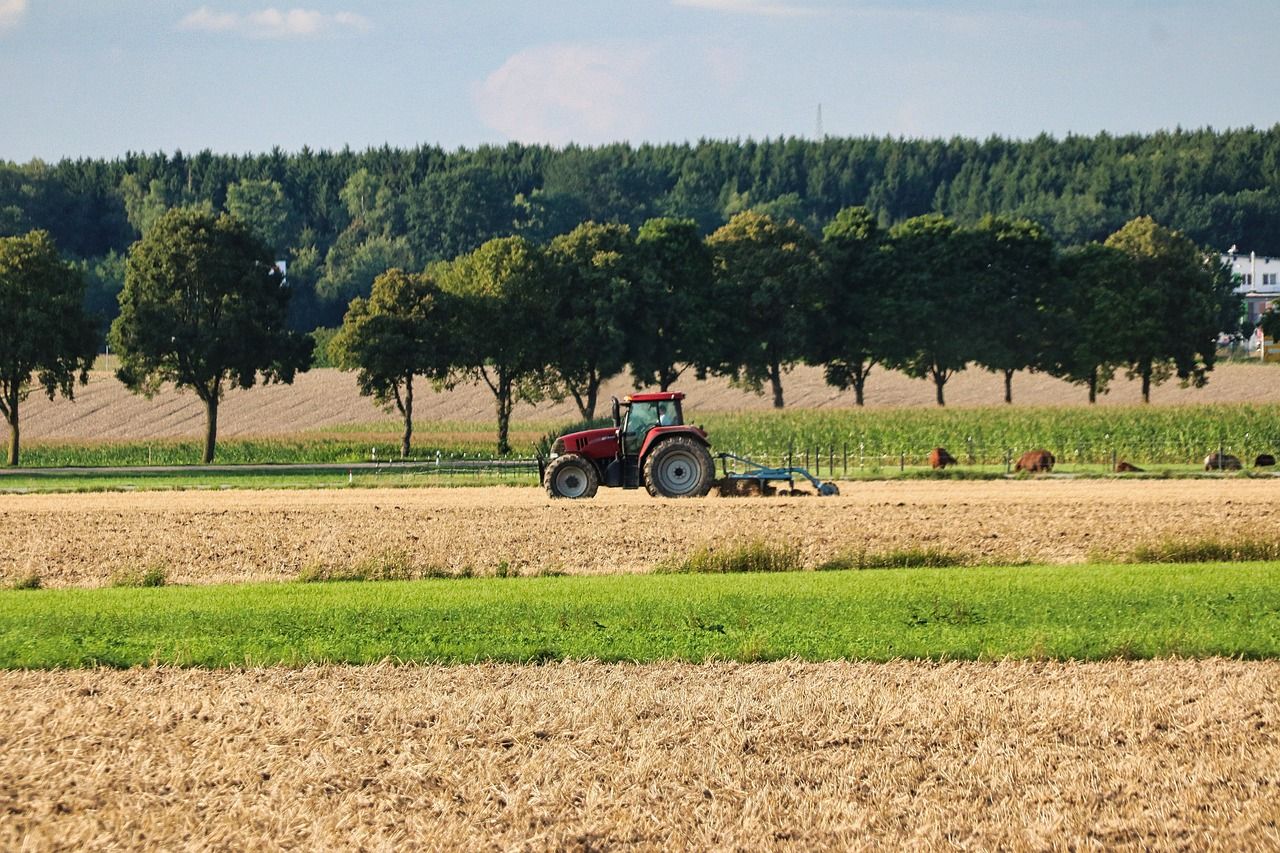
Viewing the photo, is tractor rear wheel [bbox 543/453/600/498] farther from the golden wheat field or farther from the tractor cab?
the golden wheat field

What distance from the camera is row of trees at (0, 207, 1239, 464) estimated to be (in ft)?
236

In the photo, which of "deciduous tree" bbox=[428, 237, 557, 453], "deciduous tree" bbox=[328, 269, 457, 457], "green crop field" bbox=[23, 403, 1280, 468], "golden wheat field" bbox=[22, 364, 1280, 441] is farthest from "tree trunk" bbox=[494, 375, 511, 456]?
"golden wheat field" bbox=[22, 364, 1280, 441]

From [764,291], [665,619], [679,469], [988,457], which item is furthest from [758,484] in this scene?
[764,291]

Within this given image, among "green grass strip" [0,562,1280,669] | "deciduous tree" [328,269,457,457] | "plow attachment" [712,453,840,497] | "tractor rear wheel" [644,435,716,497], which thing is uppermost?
"deciduous tree" [328,269,457,457]

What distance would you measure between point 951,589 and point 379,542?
37.4 ft

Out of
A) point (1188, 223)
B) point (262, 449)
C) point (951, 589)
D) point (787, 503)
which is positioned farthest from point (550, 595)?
point (1188, 223)

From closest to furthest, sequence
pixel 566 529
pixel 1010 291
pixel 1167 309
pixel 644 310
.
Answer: pixel 566 529
pixel 644 310
pixel 1167 309
pixel 1010 291

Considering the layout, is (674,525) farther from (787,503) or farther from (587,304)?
(587,304)

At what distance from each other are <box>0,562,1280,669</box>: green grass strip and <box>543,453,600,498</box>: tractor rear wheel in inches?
595

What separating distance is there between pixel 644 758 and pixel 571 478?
26.8 m

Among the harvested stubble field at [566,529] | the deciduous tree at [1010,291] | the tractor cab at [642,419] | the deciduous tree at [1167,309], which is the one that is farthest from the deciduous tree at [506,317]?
the deciduous tree at [1167,309]

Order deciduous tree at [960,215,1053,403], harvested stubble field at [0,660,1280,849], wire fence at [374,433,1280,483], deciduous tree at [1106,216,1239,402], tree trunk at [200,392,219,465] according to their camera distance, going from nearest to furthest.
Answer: harvested stubble field at [0,660,1280,849], wire fence at [374,433,1280,483], tree trunk at [200,392,219,465], deciduous tree at [1106,216,1239,402], deciduous tree at [960,215,1053,403]

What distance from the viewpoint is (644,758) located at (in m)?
13.8

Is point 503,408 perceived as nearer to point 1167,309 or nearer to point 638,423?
point 638,423
